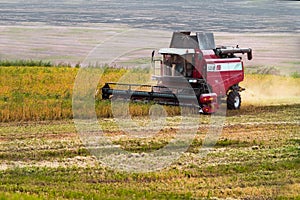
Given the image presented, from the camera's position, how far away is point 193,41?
19.4m

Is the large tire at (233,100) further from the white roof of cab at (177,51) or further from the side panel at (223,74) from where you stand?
the white roof of cab at (177,51)

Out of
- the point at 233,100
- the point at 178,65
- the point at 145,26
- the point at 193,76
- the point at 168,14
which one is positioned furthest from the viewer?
the point at 168,14

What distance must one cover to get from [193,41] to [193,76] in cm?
92

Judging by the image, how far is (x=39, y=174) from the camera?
11.4 m

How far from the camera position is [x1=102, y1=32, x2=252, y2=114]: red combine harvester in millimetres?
18453

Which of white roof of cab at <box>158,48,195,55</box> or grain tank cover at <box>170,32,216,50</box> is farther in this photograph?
grain tank cover at <box>170,32,216,50</box>

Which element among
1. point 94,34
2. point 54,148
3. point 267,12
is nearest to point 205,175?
point 54,148

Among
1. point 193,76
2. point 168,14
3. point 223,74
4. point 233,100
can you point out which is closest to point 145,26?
point 168,14

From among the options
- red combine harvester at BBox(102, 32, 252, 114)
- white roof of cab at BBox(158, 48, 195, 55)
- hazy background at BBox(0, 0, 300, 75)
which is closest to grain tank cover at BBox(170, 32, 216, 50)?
red combine harvester at BBox(102, 32, 252, 114)

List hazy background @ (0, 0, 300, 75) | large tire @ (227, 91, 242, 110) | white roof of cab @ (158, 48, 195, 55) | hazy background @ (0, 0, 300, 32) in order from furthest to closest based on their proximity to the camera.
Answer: hazy background @ (0, 0, 300, 32)
hazy background @ (0, 0, 300, 75)
large tire @ (227, 91, 242, 110)
white roof of cab @ (158, 48, 195, 55)

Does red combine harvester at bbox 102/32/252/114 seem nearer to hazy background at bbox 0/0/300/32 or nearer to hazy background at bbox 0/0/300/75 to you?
hazy background at bbox 0/0/300/75

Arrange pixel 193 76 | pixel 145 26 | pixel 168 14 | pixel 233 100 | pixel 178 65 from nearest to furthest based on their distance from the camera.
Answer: pixel 193 76 < pixel 178 65 < pixel 233 100 < pixel 145 26 < pixel 168 14

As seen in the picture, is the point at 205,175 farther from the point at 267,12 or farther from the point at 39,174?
the point at 267,12

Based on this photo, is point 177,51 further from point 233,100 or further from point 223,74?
point 233,100
